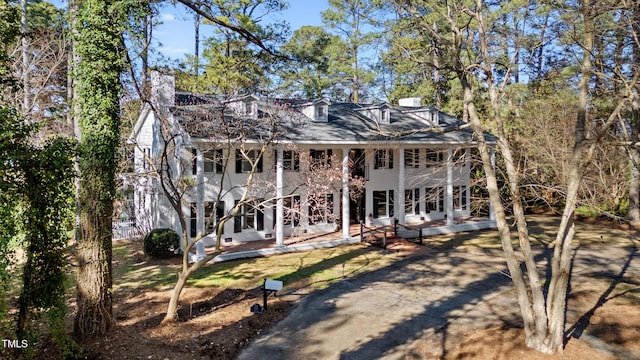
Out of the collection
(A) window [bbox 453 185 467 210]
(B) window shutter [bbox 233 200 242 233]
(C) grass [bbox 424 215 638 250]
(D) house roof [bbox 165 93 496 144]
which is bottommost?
(C) grass [bbox 424 215 638 250]

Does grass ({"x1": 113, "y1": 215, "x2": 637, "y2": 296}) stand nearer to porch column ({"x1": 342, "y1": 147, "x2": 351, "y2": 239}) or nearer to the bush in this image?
the bush

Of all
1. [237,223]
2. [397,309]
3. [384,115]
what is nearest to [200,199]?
[237,223]

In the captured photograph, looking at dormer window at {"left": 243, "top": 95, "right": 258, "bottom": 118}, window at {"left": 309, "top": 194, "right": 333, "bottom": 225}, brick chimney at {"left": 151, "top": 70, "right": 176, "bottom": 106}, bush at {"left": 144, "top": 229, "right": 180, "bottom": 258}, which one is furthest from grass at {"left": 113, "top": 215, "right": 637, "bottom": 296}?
brick chimney at {"left": 151, "top": 70, "right": 176, "bottom": 106}

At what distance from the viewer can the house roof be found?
14.3 meters

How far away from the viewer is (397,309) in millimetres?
12250

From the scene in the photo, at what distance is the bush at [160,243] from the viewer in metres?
18.5

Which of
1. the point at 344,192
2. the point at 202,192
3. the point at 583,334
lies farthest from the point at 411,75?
the point at 583,334

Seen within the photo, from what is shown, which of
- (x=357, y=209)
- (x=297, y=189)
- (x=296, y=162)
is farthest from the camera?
(x=357, y=209)

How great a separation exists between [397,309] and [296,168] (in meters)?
11.5

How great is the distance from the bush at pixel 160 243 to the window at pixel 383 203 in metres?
11.4

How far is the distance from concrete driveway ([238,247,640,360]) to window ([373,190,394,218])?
7.54 m

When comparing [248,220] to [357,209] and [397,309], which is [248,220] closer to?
[357,209]

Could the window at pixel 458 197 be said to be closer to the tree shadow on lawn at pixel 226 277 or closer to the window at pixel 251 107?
the tree shadow on lawn at pixel 226 277

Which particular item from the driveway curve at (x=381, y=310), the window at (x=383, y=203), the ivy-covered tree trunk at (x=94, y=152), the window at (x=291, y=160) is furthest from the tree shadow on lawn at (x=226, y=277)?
the window at (x=383, y=203)
